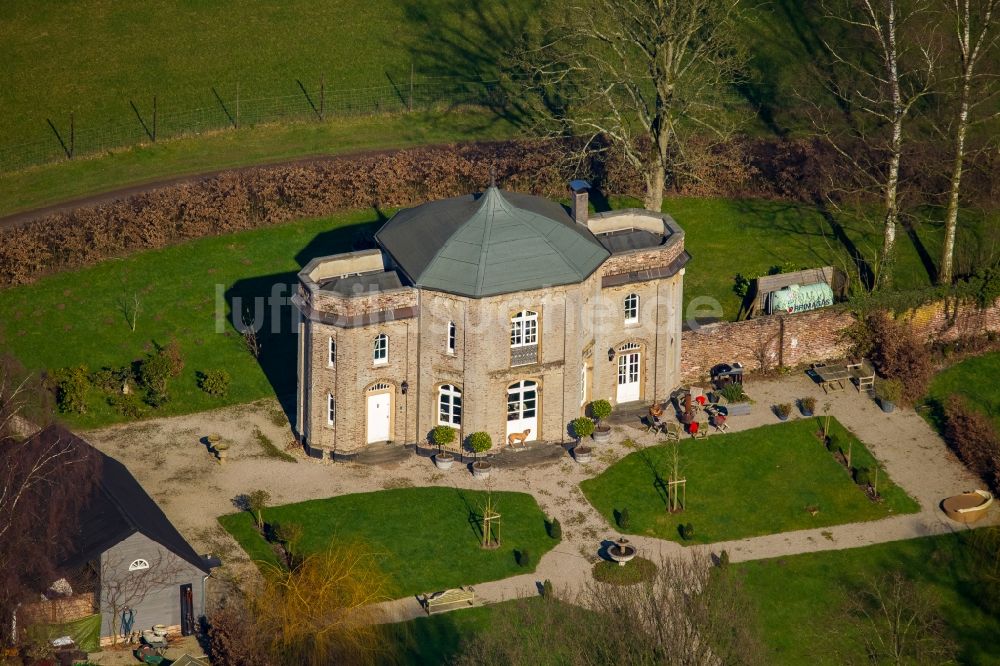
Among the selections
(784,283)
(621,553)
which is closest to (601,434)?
(621,553)

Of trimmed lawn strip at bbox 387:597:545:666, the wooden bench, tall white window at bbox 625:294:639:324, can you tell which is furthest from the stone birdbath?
tall white window at bbox 625:294:639:324

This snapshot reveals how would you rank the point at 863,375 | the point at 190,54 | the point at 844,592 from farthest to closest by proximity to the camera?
the point at 190,54, the point at 863,375, the point at 844,592

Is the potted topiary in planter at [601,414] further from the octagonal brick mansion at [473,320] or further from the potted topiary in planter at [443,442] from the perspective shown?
the potted topiary in planter at [443,442]

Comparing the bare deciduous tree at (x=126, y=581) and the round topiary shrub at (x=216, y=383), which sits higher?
the round topiary shrub at (x=216, y=383)

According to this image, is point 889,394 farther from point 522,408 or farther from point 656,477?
point 522,408

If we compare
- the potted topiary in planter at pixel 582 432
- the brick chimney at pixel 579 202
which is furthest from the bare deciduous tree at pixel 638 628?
the brick chimney at pixel 579 202

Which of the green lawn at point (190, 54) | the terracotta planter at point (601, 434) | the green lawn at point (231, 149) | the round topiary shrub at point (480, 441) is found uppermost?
the green lawn at point (190, 54)
